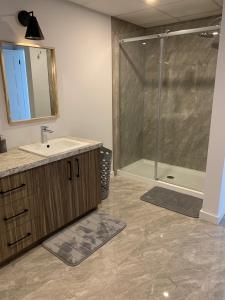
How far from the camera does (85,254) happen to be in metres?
2.06

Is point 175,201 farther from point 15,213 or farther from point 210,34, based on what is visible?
point 210,34

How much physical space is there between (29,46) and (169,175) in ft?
8.65

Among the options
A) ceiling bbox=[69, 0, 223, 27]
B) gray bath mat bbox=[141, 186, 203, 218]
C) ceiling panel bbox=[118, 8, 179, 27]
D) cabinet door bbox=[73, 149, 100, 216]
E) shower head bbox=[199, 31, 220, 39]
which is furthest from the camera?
shower head bbox=[199, 31, 220, 39]

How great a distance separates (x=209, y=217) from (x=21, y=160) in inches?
79.4

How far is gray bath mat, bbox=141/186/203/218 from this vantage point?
2738 mm

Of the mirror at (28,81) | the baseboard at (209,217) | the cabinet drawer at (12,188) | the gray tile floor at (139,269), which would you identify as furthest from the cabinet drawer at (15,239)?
the baseboard at (209,217)

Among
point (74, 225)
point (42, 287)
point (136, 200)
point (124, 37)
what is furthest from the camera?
point (124, 37)

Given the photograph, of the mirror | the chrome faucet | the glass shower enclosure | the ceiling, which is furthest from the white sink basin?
the ceiling

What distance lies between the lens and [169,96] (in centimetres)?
385

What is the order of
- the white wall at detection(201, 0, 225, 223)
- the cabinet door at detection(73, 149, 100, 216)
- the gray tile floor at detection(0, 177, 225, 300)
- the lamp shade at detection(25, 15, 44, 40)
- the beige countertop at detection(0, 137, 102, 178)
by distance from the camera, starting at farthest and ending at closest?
the cabinet door at detection(73, 149, 100, 216) < the white wall at detection(201, 0, 225, 223) < the lamp shade at detection(25, 15, 44, 40) < the beige countertop at detection(0, 137, 102, 178) < the gray tile floor at detection(0, 177, 225, 300)

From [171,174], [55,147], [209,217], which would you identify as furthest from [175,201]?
[55,147]

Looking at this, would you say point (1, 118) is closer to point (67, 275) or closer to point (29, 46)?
point (29, 46)

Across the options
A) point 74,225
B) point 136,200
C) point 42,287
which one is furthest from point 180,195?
point 42,287

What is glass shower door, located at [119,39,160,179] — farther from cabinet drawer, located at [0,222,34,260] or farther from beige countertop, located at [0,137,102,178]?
cabinet drawer, located at [0,222,34,260]
